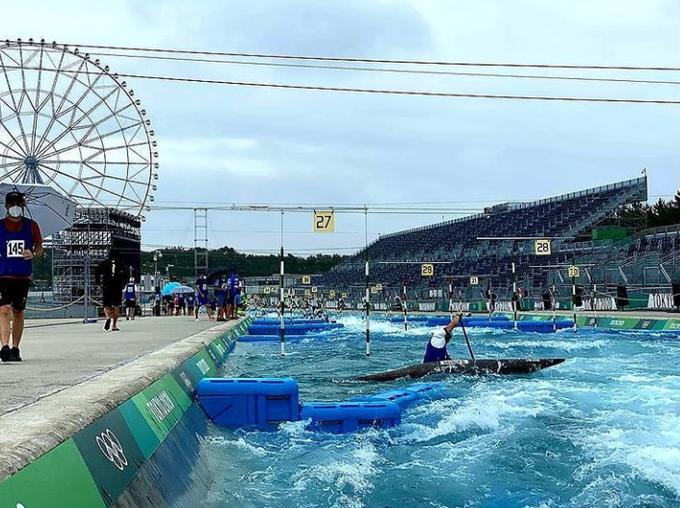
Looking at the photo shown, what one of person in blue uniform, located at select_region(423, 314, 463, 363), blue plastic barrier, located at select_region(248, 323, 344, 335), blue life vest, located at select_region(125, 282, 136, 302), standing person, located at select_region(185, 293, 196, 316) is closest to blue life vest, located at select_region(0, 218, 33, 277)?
person in blue uniform, located at select_region(423, 314, 463, 363)

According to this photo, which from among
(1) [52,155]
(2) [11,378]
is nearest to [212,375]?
(2) [11,378]

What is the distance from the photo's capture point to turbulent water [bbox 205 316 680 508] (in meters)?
5.36

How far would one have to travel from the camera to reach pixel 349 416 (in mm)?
7508

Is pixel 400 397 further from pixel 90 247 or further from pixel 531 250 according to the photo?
pixel 531 250

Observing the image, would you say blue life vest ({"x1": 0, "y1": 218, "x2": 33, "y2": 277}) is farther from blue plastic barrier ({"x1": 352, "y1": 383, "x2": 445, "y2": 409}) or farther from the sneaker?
blue plastic barrier ({"x1": 352, "y1": 383, "x2": 445, "y2": 409})

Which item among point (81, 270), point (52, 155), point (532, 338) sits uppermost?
point (52, 155)

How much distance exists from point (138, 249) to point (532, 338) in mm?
34768

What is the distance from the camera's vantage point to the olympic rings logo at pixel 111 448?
3862 millimetres

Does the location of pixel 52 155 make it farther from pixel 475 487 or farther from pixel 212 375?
pixel 475 487

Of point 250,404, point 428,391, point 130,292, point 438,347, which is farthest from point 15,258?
point 130,292

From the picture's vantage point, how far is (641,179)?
201ft

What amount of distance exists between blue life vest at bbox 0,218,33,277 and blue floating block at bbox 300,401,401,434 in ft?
10.4

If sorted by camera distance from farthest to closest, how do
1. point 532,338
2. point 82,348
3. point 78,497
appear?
point 532,338
point 82,348
point 78,497

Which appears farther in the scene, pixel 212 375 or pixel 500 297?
pixel 500 297
